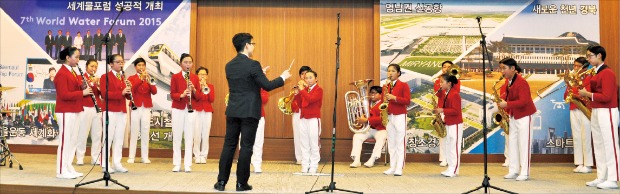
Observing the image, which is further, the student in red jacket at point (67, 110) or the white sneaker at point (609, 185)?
the student in red jacket at point (67, 110)

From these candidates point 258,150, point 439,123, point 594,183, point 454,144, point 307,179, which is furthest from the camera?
point 439,123

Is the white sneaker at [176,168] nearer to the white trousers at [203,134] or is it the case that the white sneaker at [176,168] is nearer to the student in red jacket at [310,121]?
the white trousers at [203,134]

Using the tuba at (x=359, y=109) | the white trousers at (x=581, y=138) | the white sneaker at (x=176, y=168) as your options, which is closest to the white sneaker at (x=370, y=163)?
the tuba at (x=359, y=109)

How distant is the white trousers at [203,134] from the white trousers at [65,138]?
2445 mm

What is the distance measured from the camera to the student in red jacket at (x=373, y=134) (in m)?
9.24

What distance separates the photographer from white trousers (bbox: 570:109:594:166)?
8.58 meters

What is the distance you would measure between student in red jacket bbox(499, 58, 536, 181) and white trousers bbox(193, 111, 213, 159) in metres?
4.40

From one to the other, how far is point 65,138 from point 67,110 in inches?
13.0

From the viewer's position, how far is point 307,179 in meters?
7.42

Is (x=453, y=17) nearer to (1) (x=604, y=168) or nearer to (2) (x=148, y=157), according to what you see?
(1) (x=604, y=168)

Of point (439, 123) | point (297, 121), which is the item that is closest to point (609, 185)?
point (439, 123)

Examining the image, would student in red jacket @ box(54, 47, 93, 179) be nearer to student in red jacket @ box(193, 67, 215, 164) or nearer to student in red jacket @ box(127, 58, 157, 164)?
student in red jacket @ box(127, 58, 157, 164)

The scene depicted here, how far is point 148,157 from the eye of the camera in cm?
1001

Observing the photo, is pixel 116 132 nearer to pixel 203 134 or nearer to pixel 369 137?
pixel 203 134
